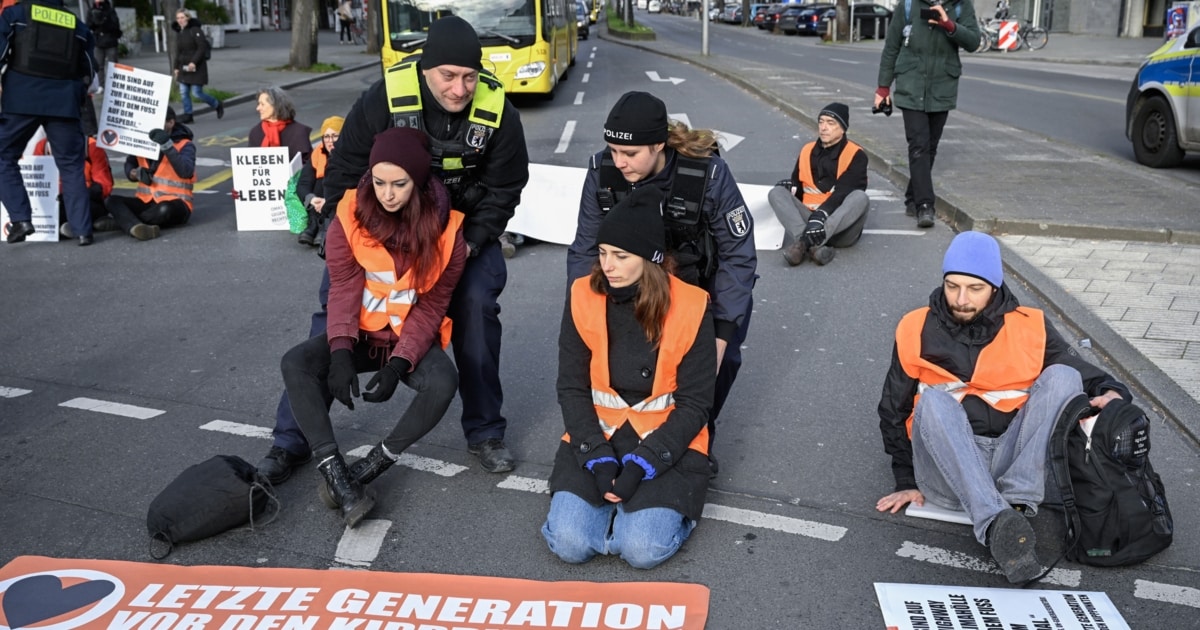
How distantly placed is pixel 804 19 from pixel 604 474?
51.7 metres

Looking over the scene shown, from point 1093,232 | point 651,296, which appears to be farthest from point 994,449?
point 1093,232

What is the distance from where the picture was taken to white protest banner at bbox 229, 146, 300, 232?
31.7ft

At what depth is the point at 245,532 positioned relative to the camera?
13.3 feet

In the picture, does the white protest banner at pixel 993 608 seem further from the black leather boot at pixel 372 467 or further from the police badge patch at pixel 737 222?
the black leather boot at pixel 372 467

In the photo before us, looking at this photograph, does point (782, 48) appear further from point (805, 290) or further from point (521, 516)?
point (521, 516)

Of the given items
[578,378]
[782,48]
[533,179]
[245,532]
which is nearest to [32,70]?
[533,179]

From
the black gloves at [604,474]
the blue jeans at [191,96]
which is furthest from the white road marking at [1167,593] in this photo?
the blue jeans at [191,96]

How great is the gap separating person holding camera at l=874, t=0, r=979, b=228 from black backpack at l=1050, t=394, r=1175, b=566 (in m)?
5.47

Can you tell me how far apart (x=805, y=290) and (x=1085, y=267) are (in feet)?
6.40

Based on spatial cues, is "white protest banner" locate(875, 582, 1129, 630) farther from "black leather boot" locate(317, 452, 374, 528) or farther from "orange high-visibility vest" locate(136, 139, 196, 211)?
"orange high-visibility vest" locate(136, 139, 196, 211)

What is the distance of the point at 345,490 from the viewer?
4.02 metres

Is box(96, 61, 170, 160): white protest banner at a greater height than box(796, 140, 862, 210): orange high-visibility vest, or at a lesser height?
greater

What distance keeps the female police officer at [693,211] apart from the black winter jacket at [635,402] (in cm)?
20

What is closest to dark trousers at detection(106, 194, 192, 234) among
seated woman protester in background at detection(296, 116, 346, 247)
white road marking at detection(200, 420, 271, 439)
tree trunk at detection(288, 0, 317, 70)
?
seated woman protester in background at detection(296, 116, 346, 247)
